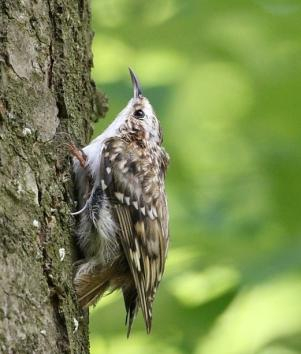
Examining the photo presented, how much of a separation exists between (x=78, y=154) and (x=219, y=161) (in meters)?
0.69

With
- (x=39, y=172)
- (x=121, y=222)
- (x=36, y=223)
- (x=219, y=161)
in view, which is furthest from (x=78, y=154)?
(x=219, y=161)

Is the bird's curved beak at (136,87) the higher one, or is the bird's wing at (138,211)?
the bird's curved beak at (136,87)

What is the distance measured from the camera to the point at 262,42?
346 cm

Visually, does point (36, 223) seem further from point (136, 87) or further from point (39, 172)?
point (136, 87)

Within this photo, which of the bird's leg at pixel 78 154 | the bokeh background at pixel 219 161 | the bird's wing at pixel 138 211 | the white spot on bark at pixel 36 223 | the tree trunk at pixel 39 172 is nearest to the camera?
the tree trunk at pixel 39 172

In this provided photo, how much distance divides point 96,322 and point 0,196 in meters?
1.02

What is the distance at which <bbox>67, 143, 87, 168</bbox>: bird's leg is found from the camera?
9.00 feet

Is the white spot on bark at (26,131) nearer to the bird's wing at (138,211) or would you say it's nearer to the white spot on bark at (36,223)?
the white spot on bark at (36,223)

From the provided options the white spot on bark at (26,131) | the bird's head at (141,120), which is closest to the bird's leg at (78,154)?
the white spot on bark at (26,131)

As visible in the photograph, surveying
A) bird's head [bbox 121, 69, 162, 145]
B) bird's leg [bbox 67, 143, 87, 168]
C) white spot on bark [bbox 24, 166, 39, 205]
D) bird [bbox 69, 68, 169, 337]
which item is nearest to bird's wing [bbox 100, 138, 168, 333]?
bird [bbox 69, 68, 169, 337]

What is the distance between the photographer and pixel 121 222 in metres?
2.90

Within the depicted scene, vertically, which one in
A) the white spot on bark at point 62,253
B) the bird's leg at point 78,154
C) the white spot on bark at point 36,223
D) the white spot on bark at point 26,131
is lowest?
the white spot on bark at point 62,253

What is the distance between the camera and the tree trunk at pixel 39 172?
84.6 inches

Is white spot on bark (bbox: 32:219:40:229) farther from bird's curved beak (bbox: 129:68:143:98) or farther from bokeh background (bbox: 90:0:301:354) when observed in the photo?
bird's curved beak (bbox: 129:68:143:98)
